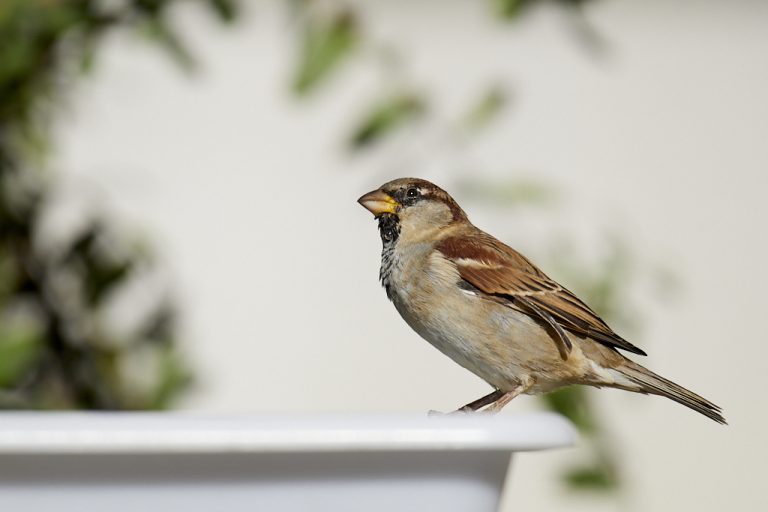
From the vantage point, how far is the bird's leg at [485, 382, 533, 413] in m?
1.56

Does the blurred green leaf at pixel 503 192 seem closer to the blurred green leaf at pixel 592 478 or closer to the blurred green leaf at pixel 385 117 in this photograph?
the blurred green leaf at pixel 385 117

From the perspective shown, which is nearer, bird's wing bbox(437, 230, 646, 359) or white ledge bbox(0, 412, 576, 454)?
white ledge bbox(0, 412, 576, 454)

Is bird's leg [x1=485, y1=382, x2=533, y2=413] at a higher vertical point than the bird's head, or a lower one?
lower

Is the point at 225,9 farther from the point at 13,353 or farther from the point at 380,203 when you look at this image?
the point at 13,353

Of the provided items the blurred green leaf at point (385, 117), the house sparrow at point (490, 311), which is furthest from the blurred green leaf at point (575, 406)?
the blurred green leaf at point (385, 117)

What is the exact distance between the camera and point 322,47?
5.16ft

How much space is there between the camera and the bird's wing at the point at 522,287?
162cm

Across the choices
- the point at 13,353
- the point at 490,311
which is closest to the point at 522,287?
the point at 490,311

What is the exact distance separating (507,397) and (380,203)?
0.29 meters

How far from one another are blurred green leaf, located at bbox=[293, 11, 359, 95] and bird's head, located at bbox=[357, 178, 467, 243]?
16 centimetres

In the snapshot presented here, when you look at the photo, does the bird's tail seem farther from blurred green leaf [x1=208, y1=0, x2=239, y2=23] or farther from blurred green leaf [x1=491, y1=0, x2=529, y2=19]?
blurred green leaf [x1=208, y1=0, x2=239, y2=23]

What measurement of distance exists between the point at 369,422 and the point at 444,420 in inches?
2.4

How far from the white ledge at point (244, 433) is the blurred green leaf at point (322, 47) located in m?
0.66

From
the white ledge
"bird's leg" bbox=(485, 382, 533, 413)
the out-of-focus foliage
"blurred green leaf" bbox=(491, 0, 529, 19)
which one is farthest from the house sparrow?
the white ledge
